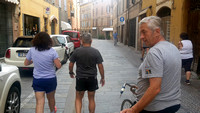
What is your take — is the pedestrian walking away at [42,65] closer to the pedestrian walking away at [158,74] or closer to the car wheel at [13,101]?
the car wheel at [13,101]

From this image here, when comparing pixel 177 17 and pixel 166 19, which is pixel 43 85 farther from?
pixel 166 19

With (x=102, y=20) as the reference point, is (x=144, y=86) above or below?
below

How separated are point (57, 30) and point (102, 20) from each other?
34420 millimetres

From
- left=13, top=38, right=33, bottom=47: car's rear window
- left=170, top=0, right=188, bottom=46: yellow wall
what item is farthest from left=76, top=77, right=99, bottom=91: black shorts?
left=170, top=0, right=188, bottom=46: yellow wall

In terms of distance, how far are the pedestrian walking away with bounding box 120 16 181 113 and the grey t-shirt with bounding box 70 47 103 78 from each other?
1.62 m

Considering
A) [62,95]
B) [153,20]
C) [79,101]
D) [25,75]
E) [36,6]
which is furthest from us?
[36,6]

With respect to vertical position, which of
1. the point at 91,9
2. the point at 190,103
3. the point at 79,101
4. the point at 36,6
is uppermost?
the point at 91,9

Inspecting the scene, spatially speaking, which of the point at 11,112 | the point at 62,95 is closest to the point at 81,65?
the point at 11,112

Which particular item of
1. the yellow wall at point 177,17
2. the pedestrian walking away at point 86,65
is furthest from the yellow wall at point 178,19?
the pedestrian walking away at point 86,65

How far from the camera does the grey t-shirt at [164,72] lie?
1.60 metres

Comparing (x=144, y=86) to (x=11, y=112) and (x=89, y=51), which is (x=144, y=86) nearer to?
(x=89, y=51)

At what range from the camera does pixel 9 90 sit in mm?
3314

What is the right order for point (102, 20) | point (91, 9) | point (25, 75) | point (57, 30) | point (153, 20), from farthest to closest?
point (91, 9), point (102, 20), point (57, 30), point (25, 75), point (153, 20)

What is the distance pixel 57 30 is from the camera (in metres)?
25.7
